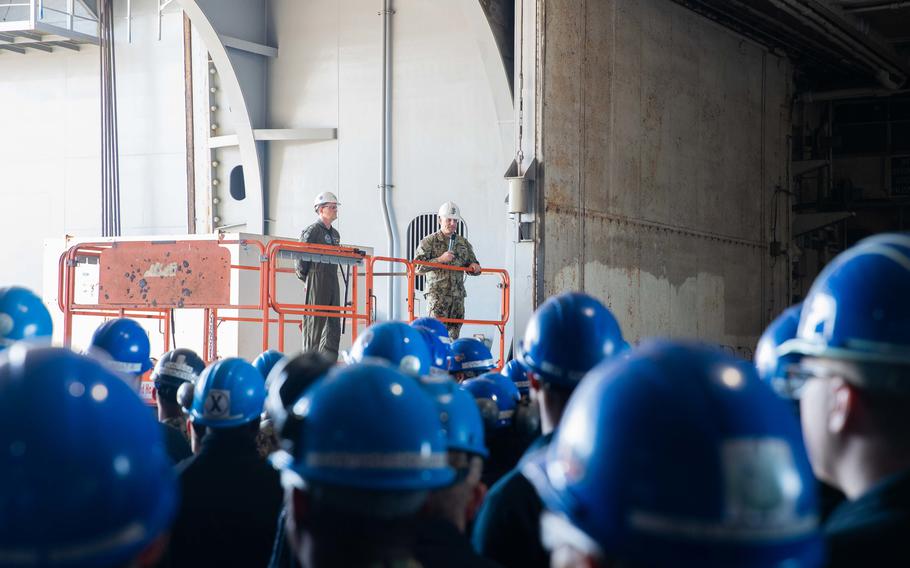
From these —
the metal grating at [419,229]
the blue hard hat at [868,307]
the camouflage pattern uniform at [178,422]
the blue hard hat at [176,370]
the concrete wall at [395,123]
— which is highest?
the concrete wall at [395,123]

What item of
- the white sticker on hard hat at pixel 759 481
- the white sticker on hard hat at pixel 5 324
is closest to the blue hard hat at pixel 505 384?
the white sticker on hard hat at pixel 5 324

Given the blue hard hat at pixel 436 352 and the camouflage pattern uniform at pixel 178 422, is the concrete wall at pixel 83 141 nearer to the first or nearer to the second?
the blue hard hat at pixel 436 352

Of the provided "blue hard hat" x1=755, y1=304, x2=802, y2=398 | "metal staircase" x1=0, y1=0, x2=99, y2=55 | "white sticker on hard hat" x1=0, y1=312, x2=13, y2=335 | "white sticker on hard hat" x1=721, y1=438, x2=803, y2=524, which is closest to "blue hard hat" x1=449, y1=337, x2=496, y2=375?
"white sticker on hard hat" x1=0, y1=312, x2=13, y2=335

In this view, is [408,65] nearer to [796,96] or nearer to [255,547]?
[796,96]

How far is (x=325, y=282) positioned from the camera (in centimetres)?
1127

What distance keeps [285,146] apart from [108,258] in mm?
6214

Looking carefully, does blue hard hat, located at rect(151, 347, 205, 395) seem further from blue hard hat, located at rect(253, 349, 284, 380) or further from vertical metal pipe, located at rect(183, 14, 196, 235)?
vertical metal pipe, located at rect(183, 14, 196, 235)

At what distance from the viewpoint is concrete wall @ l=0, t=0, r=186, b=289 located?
17.8 meters

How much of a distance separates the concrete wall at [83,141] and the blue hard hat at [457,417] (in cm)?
1552

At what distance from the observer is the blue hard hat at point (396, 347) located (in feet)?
13.9

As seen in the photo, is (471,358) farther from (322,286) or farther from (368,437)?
(368,437)

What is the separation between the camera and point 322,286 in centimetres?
1124

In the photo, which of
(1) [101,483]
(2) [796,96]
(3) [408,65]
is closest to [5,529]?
(1) [101,483]

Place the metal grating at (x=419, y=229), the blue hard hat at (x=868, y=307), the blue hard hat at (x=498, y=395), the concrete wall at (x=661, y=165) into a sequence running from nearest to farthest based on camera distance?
the blue hard hat at (x=868, y=307), the blue hard hat at (x=498, y=395), the concrete wall at (x=661, y=165), the metal grating at (x=419, y=229)
